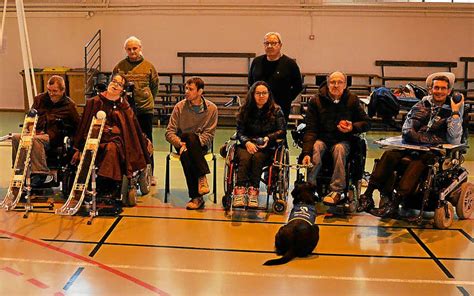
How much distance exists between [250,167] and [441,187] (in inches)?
55.8

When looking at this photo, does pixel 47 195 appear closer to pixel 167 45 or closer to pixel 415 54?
pixel 167 45

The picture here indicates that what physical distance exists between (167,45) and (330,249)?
24.1ft

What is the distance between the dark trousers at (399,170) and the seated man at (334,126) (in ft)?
0.90

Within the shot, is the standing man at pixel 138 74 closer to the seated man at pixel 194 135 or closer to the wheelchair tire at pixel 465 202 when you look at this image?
the seated man at pixel 194 135

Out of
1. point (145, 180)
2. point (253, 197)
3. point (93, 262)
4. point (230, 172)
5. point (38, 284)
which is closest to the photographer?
point (38, 284)

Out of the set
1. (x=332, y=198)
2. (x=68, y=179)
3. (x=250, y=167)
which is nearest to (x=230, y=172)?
(x=250, y=167)

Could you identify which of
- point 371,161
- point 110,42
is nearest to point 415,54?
point 371,161

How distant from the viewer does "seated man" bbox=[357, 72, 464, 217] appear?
4297 mm

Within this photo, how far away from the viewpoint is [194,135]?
4.79m

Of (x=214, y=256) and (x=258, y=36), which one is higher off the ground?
(x=258, y=36)

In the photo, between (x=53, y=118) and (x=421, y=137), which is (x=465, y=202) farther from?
(x=53, y=118)

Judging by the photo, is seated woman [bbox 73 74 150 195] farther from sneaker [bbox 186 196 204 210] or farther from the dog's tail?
the dog's tail

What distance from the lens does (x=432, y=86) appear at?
174 inches

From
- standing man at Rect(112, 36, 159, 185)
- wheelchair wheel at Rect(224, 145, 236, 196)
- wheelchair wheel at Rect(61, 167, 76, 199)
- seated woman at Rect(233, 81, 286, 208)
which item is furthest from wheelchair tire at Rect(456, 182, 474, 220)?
wheelchair wheel at Rect(61, 167, 76, 199)
